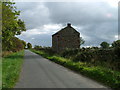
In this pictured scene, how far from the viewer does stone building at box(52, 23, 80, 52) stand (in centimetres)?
4469

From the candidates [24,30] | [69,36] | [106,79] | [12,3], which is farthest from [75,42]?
[106,79]

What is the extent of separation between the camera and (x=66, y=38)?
4503 centimetres

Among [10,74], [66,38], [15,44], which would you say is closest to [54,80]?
[10,74]

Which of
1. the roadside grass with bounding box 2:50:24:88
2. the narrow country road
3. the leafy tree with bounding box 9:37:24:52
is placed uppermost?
the leafy tree with bounding box 9:37:24:52

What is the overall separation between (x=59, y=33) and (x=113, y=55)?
96.7 ft

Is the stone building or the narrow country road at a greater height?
the stone building

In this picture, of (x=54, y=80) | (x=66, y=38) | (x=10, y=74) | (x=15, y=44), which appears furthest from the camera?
(x=15, y=44)

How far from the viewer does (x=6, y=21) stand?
2189 cm

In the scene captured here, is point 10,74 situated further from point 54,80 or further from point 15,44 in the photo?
point 15,44

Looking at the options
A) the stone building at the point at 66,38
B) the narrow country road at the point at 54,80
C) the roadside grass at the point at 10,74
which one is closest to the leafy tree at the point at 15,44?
the stone building at the point at 66,38

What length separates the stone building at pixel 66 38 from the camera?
4469cm

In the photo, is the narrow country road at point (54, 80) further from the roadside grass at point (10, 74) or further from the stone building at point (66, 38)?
the stone building at point (66, 38)

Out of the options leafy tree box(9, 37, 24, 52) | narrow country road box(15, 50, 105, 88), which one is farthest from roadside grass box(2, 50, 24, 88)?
leafy tree box(9, 37, 24, 52)

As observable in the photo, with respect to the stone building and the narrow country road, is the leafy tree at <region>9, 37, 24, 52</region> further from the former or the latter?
the narrow country road
